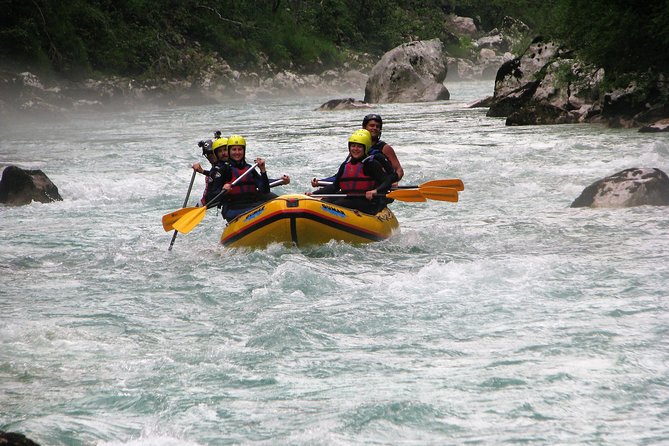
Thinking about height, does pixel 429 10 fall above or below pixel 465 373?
above

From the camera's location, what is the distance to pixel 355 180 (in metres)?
8.89

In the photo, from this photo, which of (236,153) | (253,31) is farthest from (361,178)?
(253,31)

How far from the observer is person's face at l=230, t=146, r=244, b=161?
8.92 metres

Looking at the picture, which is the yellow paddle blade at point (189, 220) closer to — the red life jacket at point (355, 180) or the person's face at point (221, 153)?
the person's face at point (221, 153)

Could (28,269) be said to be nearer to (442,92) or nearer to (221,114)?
(221,114)

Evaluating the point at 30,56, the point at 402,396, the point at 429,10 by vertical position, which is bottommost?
the point at 402,396

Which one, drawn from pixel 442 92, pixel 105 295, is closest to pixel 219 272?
pixel 105 295

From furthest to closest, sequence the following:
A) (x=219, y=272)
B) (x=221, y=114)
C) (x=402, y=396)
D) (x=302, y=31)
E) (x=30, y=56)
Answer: (x=302, y=31) < (x=30, y=56) < (x=221, y=114) < (x=219, y=272) < (x=402, y=396)

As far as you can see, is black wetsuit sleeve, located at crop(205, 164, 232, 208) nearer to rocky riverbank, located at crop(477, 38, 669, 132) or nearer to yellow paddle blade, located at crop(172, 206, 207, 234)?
yellow paddle blade, located at crop(172, 206, 207, 234)

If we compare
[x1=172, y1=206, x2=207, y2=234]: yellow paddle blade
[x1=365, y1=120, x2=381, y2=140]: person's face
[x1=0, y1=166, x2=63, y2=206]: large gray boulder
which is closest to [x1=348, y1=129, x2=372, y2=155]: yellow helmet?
[x1=365, y1=120, x2=381, y2=140]: person's face

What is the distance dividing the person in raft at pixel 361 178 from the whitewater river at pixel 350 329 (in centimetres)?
54

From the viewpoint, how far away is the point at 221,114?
2762 centimetres

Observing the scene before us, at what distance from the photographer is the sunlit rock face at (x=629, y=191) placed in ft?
32.0

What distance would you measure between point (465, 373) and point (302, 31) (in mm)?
41520
